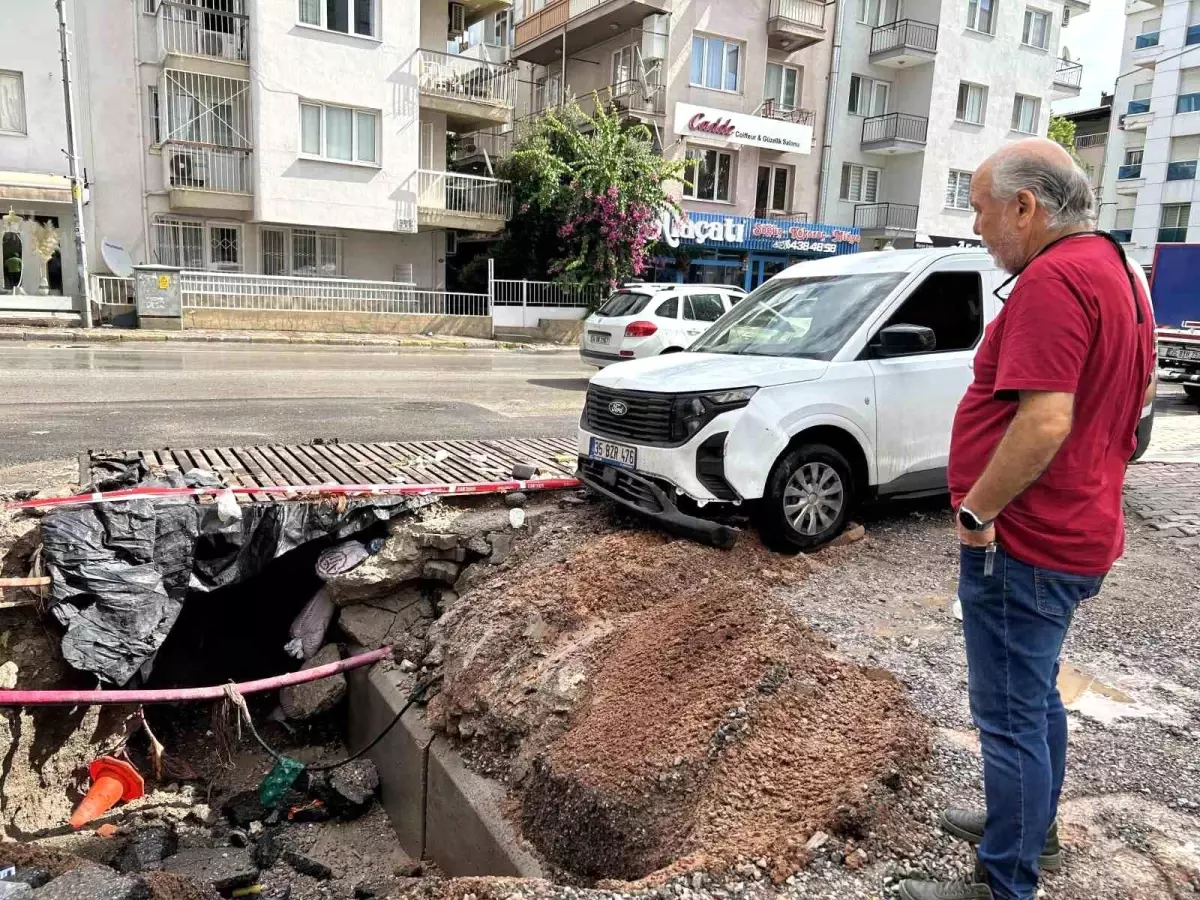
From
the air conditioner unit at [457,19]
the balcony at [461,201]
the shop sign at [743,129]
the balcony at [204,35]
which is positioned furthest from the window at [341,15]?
the shop sign at [743,129]

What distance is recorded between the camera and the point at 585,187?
2456 cm

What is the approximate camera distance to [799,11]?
29422 millimetres

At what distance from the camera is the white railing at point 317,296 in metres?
21.2

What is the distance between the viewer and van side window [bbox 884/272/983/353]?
607cm

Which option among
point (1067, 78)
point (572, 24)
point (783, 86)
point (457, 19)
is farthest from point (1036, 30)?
point (457, 19)

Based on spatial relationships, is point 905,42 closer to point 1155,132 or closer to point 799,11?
point 799,11

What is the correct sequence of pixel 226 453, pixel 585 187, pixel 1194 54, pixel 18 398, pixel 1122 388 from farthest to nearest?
pixel 1194 54, pixel 585 187, pixel 18 398, pixel 226 453, pixel 1122 388

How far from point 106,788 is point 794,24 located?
2991 cm

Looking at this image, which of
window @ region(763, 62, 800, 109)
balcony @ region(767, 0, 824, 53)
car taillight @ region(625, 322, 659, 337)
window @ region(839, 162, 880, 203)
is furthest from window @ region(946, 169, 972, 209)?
car taillight @ region(625, 322, 659, 337)

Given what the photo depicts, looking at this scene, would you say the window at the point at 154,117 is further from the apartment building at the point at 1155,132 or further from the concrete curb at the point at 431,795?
the apartment building at the point at 1155,132

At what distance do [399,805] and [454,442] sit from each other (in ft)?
12.8

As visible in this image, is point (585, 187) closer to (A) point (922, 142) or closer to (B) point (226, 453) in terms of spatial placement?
(A) point (922, 142)

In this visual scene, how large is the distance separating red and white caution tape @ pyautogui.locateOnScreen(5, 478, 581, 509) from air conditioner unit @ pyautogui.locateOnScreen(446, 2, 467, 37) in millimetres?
25246

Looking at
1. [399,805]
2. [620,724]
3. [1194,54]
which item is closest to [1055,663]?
[620,724]
